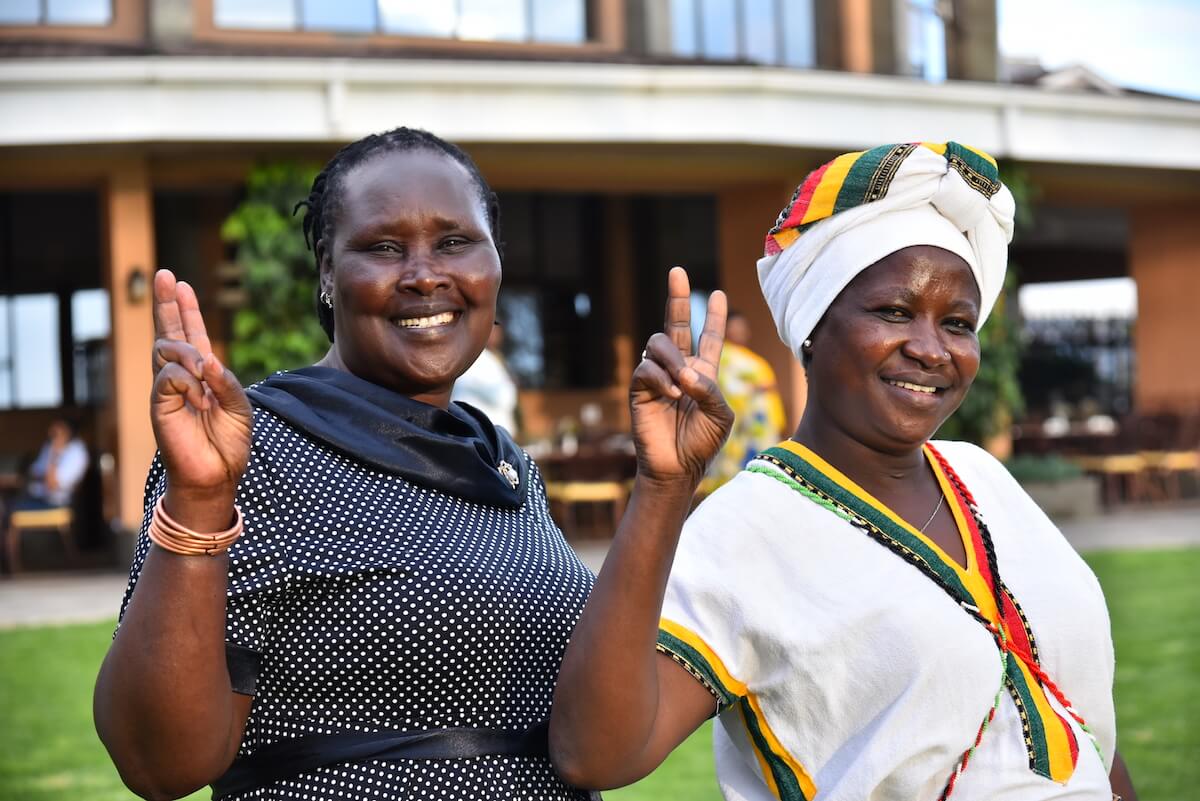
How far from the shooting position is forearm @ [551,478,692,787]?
5.45 feet

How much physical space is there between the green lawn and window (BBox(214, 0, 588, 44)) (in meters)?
6.52

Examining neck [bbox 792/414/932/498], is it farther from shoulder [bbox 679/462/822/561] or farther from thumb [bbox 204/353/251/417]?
thumb [bbox 204/353/251/417]

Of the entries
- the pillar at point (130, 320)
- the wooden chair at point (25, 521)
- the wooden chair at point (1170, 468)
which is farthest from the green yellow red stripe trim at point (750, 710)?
the wooden chair at point (1170, 468)

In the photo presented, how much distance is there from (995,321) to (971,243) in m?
12.5

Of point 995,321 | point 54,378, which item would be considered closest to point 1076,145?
point 995,321

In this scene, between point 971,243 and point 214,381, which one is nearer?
point 214,381

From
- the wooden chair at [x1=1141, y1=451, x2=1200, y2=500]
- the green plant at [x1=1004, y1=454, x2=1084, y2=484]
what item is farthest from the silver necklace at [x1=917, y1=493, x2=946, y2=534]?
the wooden chair at [x1=1141, y1=451, x2=1200, y2=500]

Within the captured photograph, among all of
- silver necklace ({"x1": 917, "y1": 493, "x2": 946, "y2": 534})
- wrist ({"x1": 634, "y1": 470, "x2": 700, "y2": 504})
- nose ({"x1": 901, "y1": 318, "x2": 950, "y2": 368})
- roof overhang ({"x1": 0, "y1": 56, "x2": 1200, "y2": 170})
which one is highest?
roof overhang ({"x1": 0, "y1": 56, "x2": 1200, "y2": 170})

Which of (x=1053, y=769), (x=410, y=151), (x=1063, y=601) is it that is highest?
(x=410, y=151)

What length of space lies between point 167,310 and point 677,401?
58 cm

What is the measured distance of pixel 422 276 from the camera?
211cm

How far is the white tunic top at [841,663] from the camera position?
188 centimetres

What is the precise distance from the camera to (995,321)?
555 inches

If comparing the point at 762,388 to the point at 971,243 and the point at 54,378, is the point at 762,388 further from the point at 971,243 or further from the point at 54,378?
the point at 54,378
